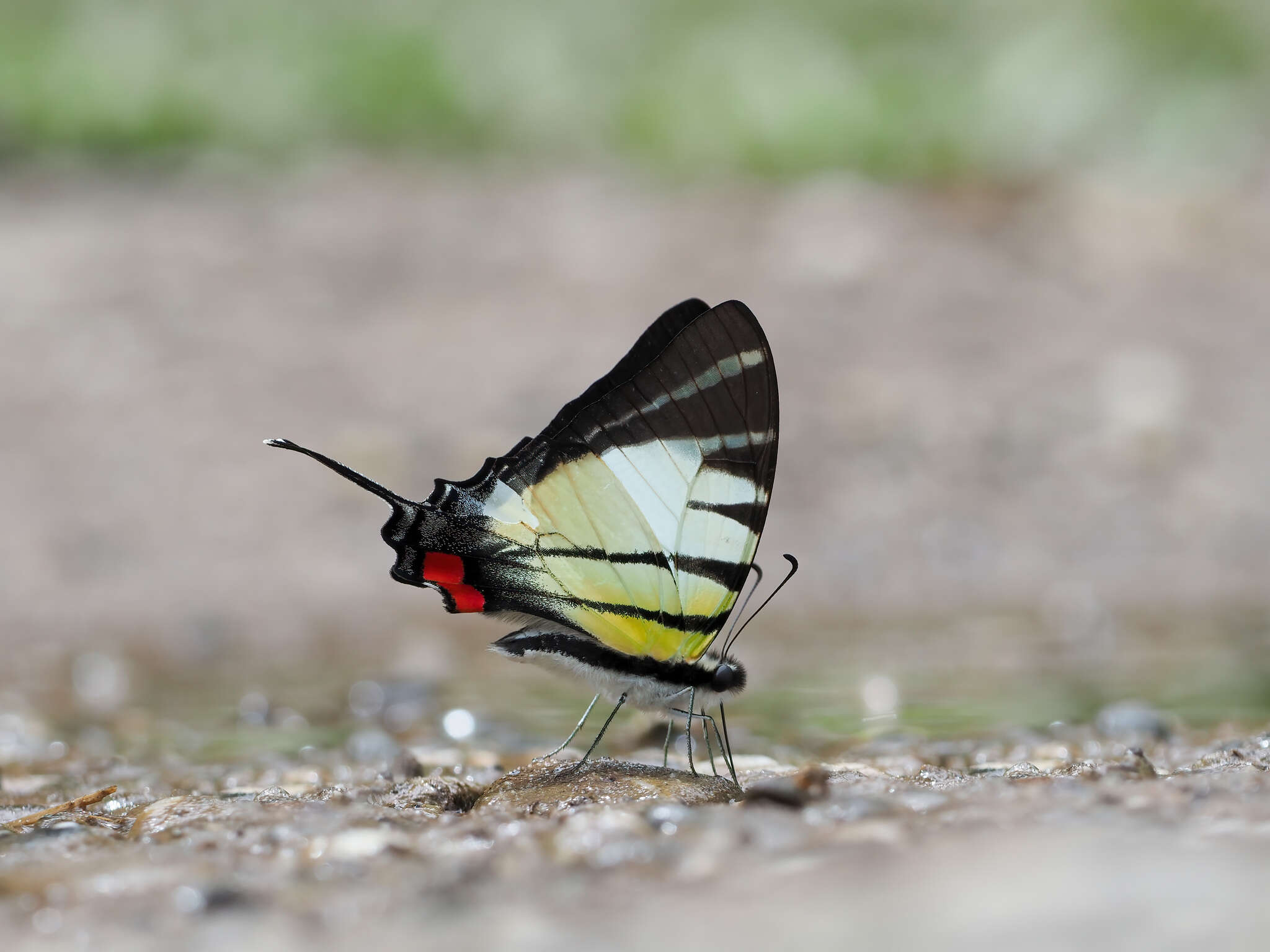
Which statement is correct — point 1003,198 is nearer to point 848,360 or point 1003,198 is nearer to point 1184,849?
point 848,360

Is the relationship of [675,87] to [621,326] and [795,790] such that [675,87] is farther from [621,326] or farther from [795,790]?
[795,790]

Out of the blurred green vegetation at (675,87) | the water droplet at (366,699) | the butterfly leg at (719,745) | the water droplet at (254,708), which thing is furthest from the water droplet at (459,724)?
the blurred green vegetation at (675,87)

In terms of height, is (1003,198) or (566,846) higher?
(1003,198)

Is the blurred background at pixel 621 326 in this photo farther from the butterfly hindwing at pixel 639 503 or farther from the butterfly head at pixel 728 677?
the butterfly hindwing at pixel 639 503

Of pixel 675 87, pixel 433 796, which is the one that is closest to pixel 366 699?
pixel 433 796

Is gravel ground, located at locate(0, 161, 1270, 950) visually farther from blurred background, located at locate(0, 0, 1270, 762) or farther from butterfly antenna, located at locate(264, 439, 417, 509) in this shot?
butterfly antenna, located at locate(264, 439, 417, 509)

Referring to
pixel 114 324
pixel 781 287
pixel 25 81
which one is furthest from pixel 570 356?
pixel 25 81
